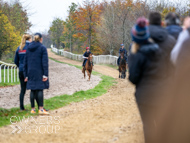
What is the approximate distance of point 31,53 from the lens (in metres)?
7.76

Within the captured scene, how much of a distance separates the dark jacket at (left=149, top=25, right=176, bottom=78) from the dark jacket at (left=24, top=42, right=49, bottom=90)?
164 inches

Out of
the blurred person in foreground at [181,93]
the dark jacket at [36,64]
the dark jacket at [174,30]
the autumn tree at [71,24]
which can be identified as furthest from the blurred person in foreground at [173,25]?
the autumn tree at [71,24]

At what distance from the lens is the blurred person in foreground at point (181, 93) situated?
3.93 m

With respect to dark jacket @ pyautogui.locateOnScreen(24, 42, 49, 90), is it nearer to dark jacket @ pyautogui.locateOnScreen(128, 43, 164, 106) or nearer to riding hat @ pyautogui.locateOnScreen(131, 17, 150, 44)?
dark jacket @ pyautogui.locateOnScreen(128, 43, 164, 106)

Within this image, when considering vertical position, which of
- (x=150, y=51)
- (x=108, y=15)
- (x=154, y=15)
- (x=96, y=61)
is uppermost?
(x=108, y=15)

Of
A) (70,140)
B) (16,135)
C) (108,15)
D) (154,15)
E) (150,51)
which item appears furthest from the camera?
(108,15)

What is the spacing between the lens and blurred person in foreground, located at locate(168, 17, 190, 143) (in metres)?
3.93

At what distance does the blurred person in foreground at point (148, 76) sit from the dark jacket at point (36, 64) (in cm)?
412

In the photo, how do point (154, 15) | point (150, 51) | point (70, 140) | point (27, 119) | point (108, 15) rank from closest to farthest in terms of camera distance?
point (150, 51), point (154, 15), point (70, 140), point (27, 119), point (108, 15)

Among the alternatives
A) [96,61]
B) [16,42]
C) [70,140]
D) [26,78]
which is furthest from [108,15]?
[70,140]

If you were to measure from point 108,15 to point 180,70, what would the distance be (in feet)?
125

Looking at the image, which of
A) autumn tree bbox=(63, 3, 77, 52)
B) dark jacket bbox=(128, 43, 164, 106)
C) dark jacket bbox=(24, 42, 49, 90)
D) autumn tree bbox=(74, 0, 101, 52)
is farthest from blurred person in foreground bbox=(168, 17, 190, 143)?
autumn tree bbox=(63, 3, 77, 52)

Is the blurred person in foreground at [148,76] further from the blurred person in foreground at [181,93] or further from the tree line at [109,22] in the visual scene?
the tree line at [109,22]

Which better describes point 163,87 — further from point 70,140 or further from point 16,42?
point 16,42
